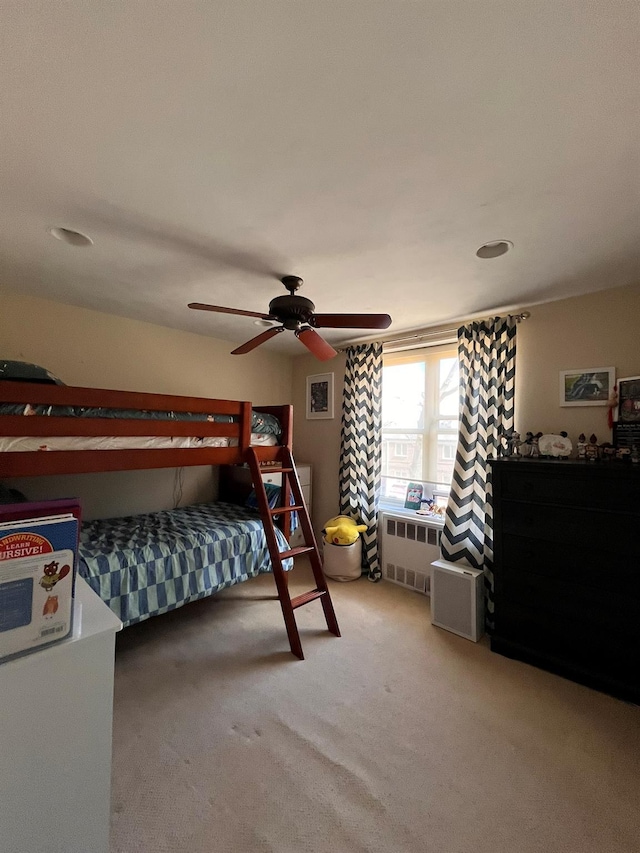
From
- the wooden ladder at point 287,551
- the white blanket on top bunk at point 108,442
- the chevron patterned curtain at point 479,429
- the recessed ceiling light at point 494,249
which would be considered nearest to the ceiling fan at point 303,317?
the recessed ceiling light at point 494,249

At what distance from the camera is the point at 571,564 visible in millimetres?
2121

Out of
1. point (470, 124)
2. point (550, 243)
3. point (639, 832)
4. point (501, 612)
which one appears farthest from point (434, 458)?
point (470, 124)

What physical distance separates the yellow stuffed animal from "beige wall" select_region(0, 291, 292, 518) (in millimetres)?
1380

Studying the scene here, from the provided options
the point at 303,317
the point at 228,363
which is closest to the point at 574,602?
the point at 303,317

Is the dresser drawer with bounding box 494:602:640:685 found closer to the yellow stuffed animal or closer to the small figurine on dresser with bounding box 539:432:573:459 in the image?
the small figurine on dresser with bounding box 539:432:573:459

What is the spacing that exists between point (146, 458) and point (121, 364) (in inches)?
59.4

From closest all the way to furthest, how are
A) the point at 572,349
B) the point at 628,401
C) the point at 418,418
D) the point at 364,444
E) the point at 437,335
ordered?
the point at 628,401
the point at 572,349
the point at 437,335
the point at 418,418
the point at 364,444

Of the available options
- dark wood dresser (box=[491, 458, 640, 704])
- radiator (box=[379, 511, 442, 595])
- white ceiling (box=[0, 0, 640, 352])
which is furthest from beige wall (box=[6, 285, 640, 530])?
radiator (box=[379, 511, 442, 595])

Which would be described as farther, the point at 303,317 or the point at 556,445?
the point at 556,445

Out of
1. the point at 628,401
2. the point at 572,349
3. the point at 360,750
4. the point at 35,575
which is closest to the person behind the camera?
the point at 35,575

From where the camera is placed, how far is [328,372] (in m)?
4.10

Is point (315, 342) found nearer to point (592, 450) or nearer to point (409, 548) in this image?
→ point (592, 450)

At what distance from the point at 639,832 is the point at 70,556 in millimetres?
2216

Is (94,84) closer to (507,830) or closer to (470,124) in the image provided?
(470,124)
